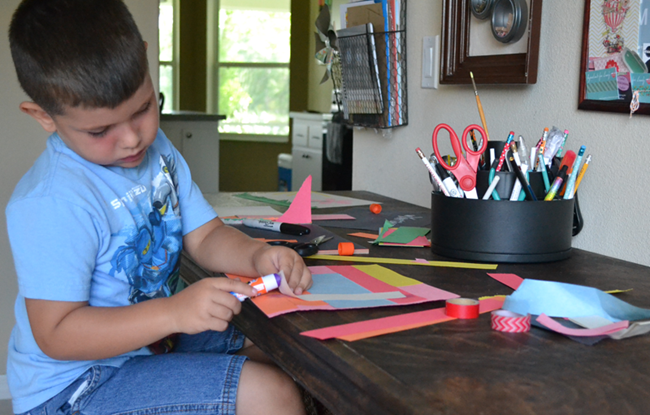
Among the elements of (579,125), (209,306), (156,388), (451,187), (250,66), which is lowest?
(156,388)

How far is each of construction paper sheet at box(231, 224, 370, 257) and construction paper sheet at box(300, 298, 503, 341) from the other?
33 cm

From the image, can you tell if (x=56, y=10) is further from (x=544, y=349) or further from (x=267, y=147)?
(x=267, y=147)

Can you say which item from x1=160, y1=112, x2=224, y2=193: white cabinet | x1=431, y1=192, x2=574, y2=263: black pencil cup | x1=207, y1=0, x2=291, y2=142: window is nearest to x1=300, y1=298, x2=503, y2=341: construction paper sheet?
x1=431, y1=192, x2=574, y2=263: black pencil cup

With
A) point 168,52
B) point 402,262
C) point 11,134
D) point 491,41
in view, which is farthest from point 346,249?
point 168,52

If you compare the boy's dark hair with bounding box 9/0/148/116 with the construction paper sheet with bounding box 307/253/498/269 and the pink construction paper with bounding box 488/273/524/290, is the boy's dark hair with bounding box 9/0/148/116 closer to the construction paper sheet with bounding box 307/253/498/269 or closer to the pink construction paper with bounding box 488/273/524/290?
the construction paper sheet with bounding box 307/253/498/269

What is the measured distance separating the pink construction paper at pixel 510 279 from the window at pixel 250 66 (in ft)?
19.5

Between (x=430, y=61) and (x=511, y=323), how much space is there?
0.96 m

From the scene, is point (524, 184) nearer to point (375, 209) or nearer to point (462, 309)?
point (462, 309)

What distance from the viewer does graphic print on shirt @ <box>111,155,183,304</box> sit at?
87cm

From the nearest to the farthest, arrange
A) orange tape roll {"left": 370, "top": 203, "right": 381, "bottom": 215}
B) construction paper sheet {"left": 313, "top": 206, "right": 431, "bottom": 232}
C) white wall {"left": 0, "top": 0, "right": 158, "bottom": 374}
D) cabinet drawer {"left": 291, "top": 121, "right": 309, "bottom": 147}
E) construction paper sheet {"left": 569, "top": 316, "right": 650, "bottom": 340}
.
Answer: construction paper sheet {"left": 569, "top": 316, "right": 650, "bottom": 340}
construction paper sheet {"left": 313, "top": 206, "right": 431, "bottom": 232}
orange tape roll {"left": 370, "top": 203, "right": 381, "bottom": 215}
white wall {"left": 0, "top": 0, "right": 158, "bottom": 374}
cabinet drawer {"left": 291, "top": 121, "right": 309, "bottom": 147}

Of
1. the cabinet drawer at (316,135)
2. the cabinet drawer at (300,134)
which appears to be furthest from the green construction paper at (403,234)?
the cabinet drawer at (300,134)

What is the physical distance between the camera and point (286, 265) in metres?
0.81

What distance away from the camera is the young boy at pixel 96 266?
753 mm

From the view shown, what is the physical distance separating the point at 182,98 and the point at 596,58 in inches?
262
